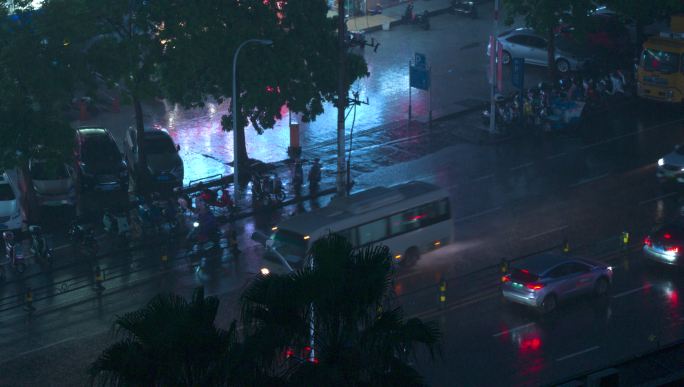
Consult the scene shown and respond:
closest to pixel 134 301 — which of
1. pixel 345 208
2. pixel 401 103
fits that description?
pixel 345 208

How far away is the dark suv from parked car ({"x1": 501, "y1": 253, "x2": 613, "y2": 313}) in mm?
16852

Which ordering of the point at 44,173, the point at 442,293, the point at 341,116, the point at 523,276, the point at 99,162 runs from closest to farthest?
the point at 523,276 → the point at 442,293 → the point at 341,116 → the point at 44,173 → the point at 99,162

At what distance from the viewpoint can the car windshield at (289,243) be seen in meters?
30.9

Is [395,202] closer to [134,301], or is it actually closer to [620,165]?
[134,301]

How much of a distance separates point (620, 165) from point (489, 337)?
15.8 meters

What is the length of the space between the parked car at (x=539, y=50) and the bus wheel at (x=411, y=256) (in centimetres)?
2325

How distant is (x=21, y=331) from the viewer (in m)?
29.4

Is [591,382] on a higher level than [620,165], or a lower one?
higher

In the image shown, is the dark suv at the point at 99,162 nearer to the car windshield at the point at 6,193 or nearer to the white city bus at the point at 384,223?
the car windshield at the point at 6,193

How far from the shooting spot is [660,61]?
4725cm

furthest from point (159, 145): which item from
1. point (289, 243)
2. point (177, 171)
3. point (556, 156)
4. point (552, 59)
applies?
point (552, 59)

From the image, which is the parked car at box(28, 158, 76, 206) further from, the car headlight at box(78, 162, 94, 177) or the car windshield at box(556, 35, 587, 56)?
the car windshield at box(556, 35, 587, 56)

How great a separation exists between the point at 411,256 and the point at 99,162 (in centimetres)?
1443

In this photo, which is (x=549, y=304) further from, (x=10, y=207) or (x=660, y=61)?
(x=660, y=61)
